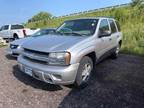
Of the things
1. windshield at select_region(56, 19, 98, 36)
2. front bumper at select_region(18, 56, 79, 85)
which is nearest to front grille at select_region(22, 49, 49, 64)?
front bumper at select_region(18, 56, 79, 85)

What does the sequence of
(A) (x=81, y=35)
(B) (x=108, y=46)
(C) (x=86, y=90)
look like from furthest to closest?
(B) (x=108, y=46) < (A) (x=81, y=35) < (C) (x=86, y=90)

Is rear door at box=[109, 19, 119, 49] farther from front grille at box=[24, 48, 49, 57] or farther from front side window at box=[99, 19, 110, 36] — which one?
front grille at box=[24, 48, 49, 57]

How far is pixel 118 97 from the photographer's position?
15.6ft

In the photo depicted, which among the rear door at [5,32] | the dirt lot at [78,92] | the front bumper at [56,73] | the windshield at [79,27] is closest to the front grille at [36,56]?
the front bumper at [56,73]

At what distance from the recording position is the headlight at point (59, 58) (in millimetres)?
4461

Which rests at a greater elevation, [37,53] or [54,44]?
[54,44]

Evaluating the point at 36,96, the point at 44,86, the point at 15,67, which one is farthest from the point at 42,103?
the point at 15,67

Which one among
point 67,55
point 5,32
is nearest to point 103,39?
point 67,55

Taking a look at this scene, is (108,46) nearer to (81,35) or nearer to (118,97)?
(81,35)

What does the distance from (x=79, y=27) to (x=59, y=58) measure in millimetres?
1829

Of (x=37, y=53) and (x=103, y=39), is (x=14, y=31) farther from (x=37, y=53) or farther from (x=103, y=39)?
(x=37, y=53)

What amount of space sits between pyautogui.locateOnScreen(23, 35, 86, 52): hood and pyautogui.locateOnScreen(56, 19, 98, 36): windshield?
1.46 feet

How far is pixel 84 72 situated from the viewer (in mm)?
5113

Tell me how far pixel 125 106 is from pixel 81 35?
2.07m
